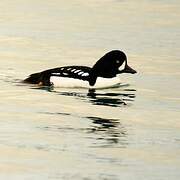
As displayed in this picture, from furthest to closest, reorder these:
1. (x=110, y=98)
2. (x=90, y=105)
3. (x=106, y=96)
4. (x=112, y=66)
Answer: (x=112, y=66), (x=106, y=96), (x=110, y=98), (x=90, y=105)

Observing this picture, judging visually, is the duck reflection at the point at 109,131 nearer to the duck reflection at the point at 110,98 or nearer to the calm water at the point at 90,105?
the calm water at the point at 90,105

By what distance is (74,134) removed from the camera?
49.3 ft

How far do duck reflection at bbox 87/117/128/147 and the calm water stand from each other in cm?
1

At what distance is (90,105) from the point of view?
1830 cm

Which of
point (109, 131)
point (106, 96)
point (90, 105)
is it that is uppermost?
point (109, 131)

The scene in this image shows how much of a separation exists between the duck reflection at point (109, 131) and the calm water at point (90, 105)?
13 millimetres

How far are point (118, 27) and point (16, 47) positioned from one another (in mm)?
5843

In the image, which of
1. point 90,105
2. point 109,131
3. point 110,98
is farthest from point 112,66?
point 109,131

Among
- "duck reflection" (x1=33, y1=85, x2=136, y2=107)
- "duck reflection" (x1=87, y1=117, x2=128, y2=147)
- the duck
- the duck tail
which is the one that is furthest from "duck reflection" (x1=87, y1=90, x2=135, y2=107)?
"duck reflection" (x1=87, y1=117, x2=128, y2=147)

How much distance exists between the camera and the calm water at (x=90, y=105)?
12956mm

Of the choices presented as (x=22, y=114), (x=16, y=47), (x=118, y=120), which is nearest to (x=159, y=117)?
(x=118, y=120)

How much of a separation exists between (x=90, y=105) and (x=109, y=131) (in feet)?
9.87

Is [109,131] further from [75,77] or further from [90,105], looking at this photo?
[75,77]

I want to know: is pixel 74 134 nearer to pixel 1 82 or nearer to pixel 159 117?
pixel 159 117
